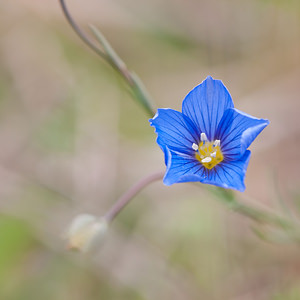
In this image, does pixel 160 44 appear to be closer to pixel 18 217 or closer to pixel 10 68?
pixel 10 68

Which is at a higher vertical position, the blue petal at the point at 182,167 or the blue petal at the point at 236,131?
the blue petal at the point at 236,131

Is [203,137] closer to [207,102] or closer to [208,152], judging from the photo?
[208,152]

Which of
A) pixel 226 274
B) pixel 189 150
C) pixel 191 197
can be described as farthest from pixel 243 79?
pixel 189 150

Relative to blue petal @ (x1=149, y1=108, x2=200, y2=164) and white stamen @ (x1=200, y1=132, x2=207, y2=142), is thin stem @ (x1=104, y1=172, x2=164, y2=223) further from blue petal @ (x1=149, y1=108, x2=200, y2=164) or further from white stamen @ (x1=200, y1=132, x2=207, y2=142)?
white stamen @ (x1=200, y1=132, x2=207, y2=142)

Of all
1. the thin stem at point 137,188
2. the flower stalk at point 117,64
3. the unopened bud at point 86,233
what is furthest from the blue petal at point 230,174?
the unopened bud at point 86,233

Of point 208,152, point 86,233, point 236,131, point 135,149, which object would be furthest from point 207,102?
point 135,149

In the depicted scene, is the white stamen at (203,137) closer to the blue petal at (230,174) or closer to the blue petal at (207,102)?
the blue petal at (207,102)
